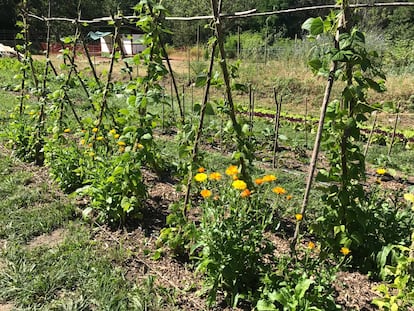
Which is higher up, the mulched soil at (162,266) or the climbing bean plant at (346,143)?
the climbing bean plant at (346,143)

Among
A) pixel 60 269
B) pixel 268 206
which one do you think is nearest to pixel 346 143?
pixel 268 206

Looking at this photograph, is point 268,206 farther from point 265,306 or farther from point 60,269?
point 60,269

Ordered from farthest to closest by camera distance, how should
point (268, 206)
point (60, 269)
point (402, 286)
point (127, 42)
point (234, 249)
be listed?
point (127, 42) → point (268, 206) → point (60, 269) → point (234, 249) → point (402, 286)

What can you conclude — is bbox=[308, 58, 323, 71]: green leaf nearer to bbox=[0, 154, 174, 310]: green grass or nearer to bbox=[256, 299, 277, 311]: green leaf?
bbox=[256, 299, 277, 311]: green leaf

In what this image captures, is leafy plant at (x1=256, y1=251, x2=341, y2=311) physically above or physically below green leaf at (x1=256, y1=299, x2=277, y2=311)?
above

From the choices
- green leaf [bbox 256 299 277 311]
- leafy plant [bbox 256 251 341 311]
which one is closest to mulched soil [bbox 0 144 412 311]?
leafy plant [bbox 256 251 341 311]

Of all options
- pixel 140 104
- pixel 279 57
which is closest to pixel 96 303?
pixel 140 104

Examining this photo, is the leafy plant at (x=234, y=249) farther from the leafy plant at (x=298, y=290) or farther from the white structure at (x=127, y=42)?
the white structure at (x=127, y=42)

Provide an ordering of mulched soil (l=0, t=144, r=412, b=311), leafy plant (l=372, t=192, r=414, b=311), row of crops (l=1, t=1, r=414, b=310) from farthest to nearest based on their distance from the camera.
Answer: mulched soil (l=0, t=144, r=412, b=311) < row of crops (l=1, t=1, r=414, b=310) < leafy plant (l=372, t=192, r=414, b=311)

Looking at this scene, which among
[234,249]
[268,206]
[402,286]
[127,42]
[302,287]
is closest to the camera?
A: [302,287]

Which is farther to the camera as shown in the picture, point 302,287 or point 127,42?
point 127,42

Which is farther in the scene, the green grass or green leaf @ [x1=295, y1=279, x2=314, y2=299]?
the green grass

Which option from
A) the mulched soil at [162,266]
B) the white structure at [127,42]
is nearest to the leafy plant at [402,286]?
the mulched soil at [162,266]

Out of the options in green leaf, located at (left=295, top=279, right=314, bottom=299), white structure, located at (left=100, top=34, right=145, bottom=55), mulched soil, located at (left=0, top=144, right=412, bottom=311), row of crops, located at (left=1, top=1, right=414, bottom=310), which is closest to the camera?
green leaf, located at (left=295, top=279, right=314, bottom=299)
